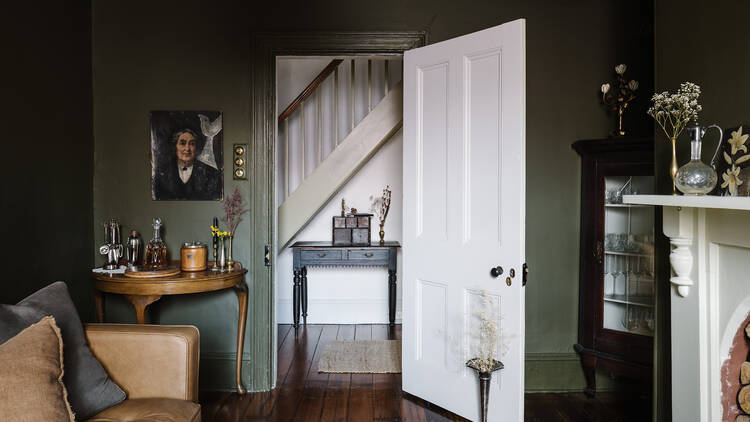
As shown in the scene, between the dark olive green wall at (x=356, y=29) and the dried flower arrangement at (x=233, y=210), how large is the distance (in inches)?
2.0

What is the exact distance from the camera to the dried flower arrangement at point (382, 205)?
211 inches

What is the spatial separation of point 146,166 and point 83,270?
30.4 inches

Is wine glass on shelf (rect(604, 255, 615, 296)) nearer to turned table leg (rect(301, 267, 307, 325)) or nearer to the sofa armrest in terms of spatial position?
the sofa armrest

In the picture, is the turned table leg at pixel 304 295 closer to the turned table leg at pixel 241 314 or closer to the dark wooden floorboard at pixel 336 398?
the dark wooden floorboard at pixel 336 398

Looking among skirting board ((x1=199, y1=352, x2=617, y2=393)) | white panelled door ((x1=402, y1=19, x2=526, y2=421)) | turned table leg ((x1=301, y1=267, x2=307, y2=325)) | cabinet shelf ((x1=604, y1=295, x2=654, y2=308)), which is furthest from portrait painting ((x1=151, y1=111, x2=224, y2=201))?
cabinet shelf ((x1=604, y1=295, x2=654, y2=308))

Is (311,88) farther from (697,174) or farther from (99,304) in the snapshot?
(697,174)

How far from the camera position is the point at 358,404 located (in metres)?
3.26

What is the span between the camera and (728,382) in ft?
6.93

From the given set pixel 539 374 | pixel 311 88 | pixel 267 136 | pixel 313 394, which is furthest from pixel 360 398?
pixel 311 88

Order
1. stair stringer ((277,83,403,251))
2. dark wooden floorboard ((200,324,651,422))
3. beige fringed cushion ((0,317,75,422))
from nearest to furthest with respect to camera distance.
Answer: beige fringed cushion ((0,317,75,422)) → dark wooden floorboard ((200,324,651,422)) → stair stringer ((277,83,403,251))

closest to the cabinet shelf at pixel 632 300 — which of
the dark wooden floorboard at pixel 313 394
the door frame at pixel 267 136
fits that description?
the dark wooden floorboard at pixel 313 394

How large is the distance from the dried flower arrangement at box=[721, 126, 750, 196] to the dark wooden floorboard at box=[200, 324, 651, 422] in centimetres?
171

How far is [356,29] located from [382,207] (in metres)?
2.31

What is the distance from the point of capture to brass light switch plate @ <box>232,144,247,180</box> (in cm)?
347
